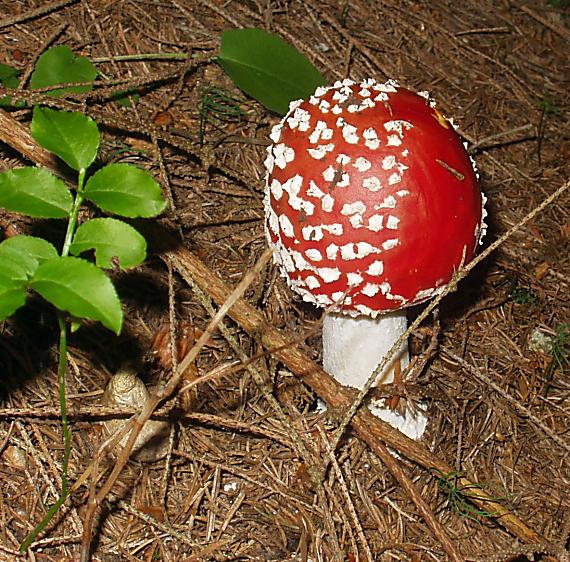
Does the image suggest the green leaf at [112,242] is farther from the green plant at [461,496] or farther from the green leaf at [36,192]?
the green plant at [461,496]

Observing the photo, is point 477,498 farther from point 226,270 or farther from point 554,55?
point 554,55

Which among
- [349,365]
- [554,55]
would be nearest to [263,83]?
[349,365]

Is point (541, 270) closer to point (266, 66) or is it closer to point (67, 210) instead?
point (266, 66)

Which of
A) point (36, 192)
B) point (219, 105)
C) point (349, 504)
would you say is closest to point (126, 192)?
point (36, 192)

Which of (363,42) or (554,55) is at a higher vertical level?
(363,42)

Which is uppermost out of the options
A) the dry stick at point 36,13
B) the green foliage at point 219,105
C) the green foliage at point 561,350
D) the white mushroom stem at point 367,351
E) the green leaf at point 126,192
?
the dry stick at point 36,13

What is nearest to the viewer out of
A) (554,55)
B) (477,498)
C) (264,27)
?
(477,498)

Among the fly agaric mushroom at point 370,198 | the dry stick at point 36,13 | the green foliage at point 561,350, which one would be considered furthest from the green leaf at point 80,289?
the green foliage at point 561,350

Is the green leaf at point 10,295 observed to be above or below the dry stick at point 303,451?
above
